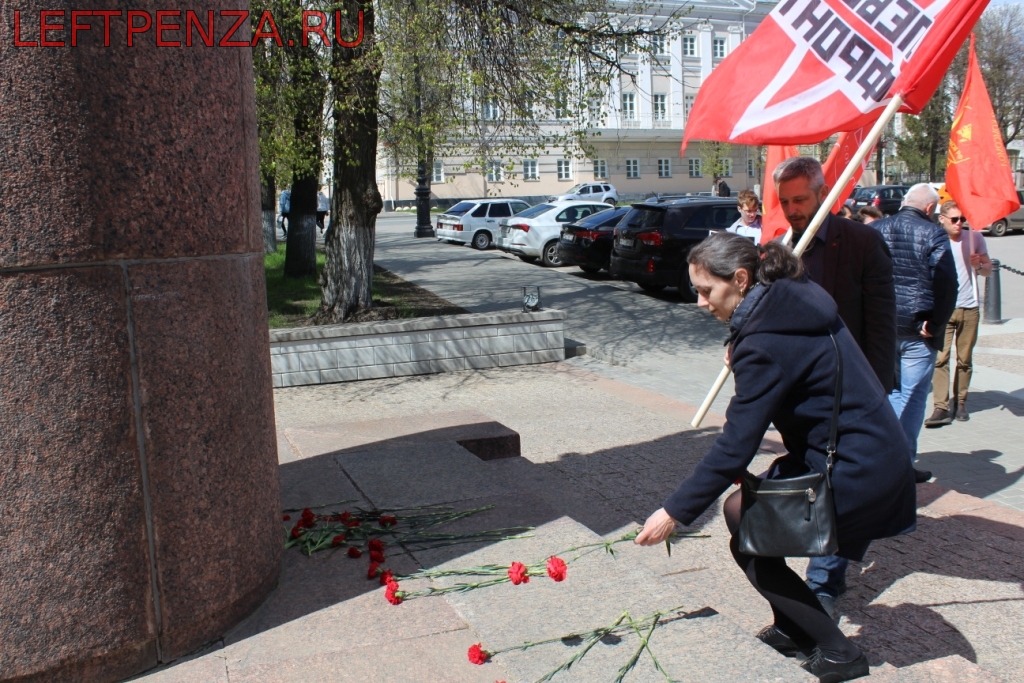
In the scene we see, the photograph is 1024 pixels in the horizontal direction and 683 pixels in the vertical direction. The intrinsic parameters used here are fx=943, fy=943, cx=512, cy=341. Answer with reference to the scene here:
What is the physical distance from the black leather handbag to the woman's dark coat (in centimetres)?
4

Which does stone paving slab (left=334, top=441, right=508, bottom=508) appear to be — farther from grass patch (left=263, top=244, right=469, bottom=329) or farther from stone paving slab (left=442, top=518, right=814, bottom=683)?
grass patch (left=263, top=244, right=469, bottom=329)

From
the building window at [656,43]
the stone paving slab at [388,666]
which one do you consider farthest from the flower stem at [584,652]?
the building window at [656,43]

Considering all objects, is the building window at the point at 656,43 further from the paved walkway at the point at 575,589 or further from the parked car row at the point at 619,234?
the paved walkway at the point at 575,589

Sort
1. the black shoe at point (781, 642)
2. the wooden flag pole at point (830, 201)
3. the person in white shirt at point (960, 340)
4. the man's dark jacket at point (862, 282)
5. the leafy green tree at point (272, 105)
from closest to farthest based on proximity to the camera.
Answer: the black shoe at point (781, 642) < the wooden flag pole at point (830, 201) < the man's dark jacket at point (862, 282) < the person in white shirt at point (960, 340) < the leafy green tree at point (272, 105)

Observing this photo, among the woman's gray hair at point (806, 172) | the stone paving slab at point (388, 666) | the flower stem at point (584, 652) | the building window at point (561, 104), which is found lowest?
the stone paving slab at point (388, 666)

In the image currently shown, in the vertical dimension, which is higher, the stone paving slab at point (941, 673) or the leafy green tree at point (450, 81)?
the leafy green tree at point (450, 81)

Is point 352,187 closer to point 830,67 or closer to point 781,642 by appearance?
point 830,67

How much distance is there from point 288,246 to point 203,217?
48.4 ft

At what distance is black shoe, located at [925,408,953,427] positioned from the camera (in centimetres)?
767

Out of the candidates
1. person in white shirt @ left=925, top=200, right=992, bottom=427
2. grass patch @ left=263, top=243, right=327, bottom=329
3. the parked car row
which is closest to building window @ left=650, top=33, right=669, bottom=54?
the parked car row

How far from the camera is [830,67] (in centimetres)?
484

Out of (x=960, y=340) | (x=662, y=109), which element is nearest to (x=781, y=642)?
(x=960, y=340)

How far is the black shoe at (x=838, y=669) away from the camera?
3203 millimetres

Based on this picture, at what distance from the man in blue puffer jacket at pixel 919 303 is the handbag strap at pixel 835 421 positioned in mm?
3075
